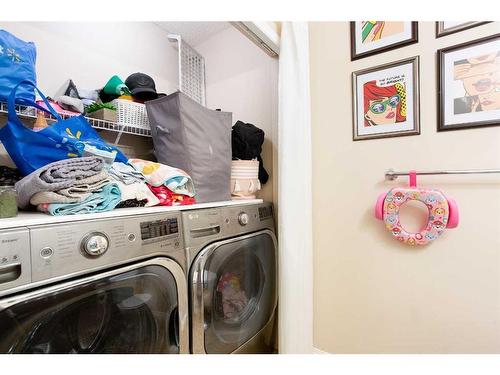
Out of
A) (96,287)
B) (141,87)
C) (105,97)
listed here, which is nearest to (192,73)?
(141,87)

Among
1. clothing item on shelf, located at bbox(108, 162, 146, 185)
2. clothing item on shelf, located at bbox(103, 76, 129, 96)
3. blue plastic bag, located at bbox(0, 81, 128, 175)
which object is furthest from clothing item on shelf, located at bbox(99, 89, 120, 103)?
clothing item on shelf, located at bbox(108, 162, 146, 185)

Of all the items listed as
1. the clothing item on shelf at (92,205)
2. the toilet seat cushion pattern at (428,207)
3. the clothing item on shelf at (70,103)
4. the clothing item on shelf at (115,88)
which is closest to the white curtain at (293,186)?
the toilet seat cushion pattern at (428,207)

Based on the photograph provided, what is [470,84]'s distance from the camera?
960 millimetres

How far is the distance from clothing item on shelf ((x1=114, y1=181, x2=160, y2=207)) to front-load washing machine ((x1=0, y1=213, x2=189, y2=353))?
11 cm

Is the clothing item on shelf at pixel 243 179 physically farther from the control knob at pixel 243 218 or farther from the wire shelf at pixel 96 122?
the wire shelf at pixel 96 122

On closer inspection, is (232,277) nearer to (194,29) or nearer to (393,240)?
(393,240)

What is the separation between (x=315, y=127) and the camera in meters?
1.36

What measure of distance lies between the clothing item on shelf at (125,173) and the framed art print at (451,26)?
4.61 ft

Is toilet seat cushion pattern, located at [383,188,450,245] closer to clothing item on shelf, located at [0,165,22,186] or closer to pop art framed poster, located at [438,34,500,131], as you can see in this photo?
pop art framed poster, located at [438,34,500,131]

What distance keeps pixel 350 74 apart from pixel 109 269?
4.52 feet

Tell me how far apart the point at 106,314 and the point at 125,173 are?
0.49m

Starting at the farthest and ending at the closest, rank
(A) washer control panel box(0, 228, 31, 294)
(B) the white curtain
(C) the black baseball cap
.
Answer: (C) the black baseball cap, (B) the white curtain, (A) washer control panel box(0, 228, 31, 294)

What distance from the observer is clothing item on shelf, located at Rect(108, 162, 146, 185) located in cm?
88
